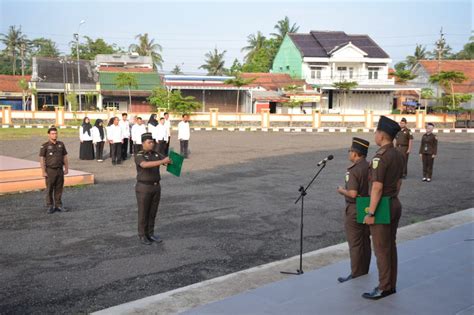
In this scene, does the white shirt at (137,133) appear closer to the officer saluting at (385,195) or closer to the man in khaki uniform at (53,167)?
the man in khaki uniform at (53,167)

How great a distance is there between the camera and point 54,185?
9.84 metres

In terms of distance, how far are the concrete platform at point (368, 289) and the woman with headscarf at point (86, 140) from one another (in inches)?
522

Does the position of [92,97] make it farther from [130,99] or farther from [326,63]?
[326,63]

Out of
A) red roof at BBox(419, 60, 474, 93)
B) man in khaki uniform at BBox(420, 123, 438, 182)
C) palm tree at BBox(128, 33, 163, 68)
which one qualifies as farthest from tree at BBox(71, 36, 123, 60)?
man in khaki uniform at BBox(420, 123, 438, 182)

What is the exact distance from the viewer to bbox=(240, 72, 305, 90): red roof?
51438 millimetres

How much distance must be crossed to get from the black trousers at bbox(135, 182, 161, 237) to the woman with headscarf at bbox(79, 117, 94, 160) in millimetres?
10799

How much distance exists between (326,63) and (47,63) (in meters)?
29.1

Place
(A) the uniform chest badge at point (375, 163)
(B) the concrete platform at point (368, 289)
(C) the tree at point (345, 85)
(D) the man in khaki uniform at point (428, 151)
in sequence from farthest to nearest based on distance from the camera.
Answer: (C) the tree at point (345, 85) < (D) the man in khaki uniform at point (428, 151) < (A) the uniform chest badge at point (375, 163) < (B) the concrete platform at point (368, 289)

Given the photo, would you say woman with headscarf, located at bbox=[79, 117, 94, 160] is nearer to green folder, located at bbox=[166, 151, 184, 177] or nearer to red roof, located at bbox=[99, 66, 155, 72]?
green folder, located at bbox=[166, 151, 184, 177]

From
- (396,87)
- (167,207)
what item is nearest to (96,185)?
(167,207)

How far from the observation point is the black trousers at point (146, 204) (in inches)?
305

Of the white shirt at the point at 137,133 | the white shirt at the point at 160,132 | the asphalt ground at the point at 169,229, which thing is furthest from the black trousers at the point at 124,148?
the asphalt ground at the point at 169,229

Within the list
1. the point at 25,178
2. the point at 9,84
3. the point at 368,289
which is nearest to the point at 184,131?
the point at 25,178

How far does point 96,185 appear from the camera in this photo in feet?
43.2
